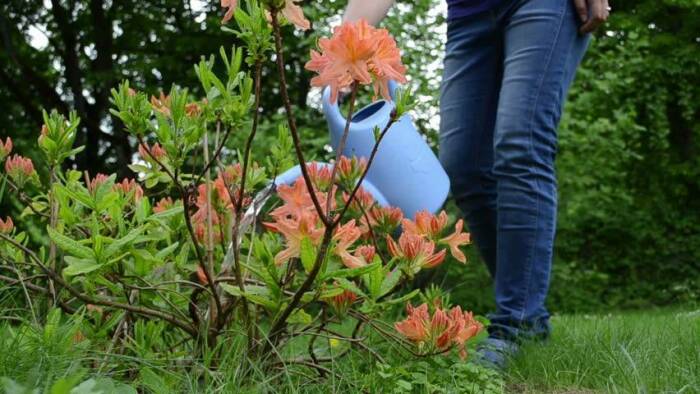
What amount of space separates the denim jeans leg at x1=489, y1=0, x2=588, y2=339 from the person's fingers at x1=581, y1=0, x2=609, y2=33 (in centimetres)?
4

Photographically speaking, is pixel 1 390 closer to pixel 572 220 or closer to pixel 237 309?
pixel 237 309

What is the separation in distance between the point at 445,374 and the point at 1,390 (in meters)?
0.77

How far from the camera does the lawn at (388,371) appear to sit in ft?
4.22

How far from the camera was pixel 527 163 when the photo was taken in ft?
6.45

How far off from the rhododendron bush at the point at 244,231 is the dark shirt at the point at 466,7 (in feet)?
2.38

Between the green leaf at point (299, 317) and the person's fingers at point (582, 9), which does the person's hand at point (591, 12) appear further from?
the green leaf at point (299, 317)

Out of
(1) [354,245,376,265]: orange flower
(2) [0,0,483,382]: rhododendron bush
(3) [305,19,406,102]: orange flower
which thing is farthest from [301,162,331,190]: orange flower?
(3) [305,19,406,102]: orange flower

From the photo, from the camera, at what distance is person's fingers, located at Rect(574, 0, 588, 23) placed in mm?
1995

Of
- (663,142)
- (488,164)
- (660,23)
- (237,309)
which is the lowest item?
(663,142)

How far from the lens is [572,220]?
8.27 metres

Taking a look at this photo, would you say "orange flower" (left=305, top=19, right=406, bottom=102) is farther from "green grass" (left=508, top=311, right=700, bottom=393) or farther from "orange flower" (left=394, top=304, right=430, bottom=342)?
"green grass" (left=508, top=311, right=700, bottom=393)

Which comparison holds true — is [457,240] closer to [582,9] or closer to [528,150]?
[528,150]

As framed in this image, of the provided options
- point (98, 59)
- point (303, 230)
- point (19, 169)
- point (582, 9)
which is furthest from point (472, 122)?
point (98, 59)

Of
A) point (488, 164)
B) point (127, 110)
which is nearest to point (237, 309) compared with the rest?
point (127, 110)
